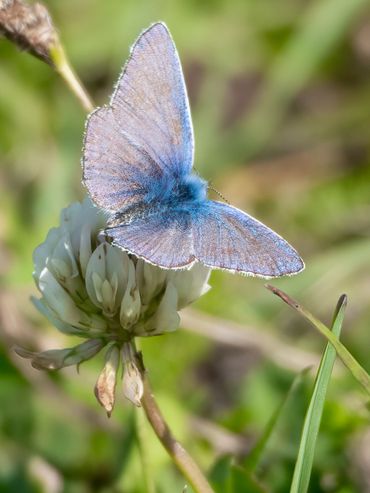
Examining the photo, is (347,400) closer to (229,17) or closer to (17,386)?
(17,386)

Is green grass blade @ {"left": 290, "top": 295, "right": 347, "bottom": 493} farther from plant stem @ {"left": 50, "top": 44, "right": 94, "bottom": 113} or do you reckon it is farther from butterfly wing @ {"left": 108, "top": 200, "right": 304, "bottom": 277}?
plant stem @ {"left": 50, "top": 44, "right": 94, "bottom": 113}

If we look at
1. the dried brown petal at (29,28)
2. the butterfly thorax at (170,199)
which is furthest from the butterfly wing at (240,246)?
the dried brown petal at (29,28)

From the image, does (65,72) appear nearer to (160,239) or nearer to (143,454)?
(160,239)

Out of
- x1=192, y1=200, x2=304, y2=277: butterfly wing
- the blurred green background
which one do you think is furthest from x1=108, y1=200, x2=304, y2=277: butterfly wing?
the blurred green background

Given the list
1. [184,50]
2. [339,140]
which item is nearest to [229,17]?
[184,50]

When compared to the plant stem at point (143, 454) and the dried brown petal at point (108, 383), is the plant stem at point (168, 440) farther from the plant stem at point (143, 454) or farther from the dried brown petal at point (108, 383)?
the plant stem at point (143, 454)

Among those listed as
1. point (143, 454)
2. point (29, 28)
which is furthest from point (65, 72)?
point (143, 454)
